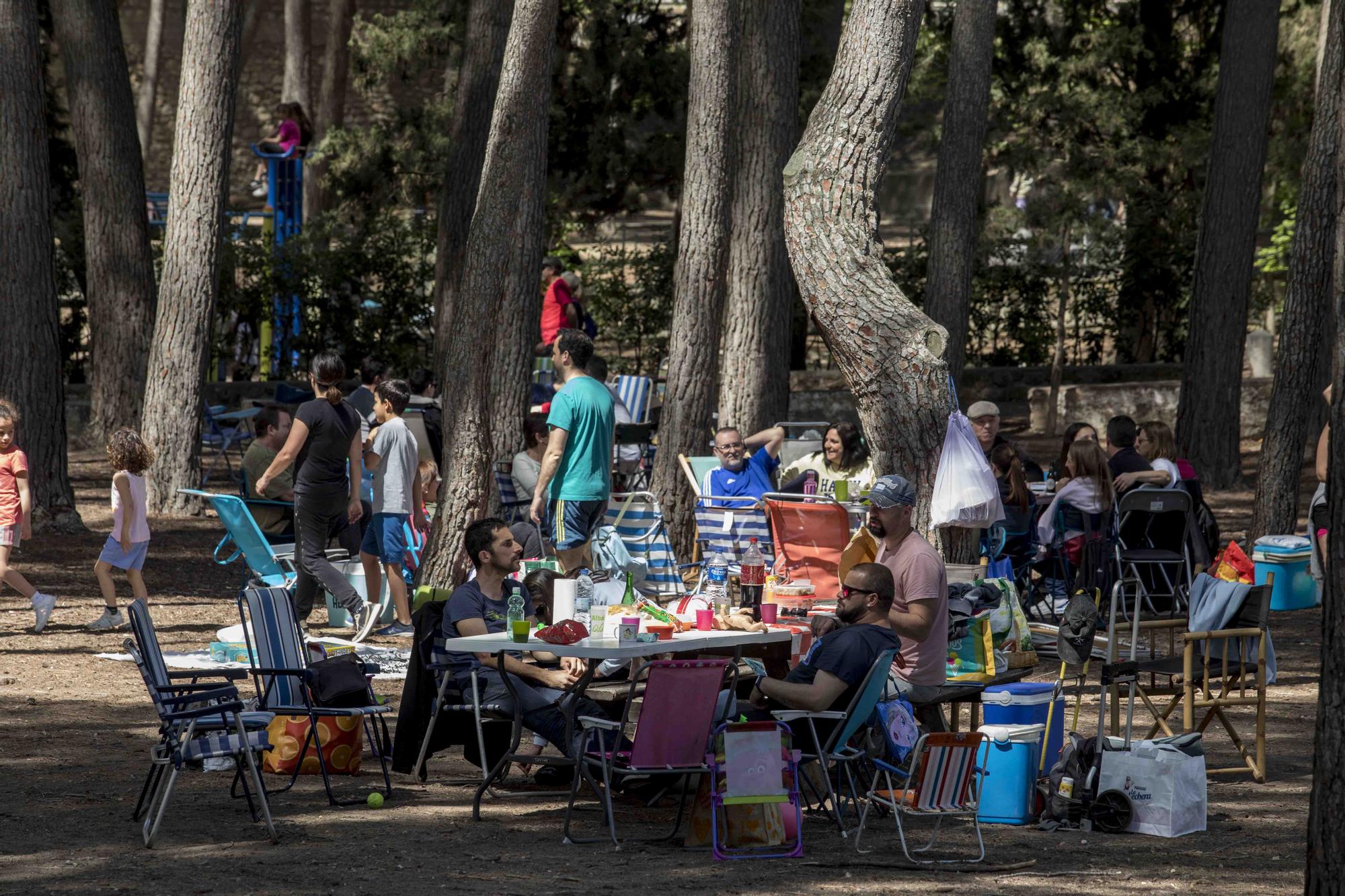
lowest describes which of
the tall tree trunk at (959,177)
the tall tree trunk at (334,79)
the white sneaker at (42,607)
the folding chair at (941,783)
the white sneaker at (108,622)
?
the white sneaker at (108,622)

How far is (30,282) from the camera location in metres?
13.7

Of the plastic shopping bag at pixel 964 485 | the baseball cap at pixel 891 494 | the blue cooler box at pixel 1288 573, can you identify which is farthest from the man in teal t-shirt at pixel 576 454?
the blue cooler box at pixel 1288 573

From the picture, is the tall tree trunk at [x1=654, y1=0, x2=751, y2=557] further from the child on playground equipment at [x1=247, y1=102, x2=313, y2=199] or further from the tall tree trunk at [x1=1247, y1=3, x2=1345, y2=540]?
the child on playground equipment at [x1=247, y1=102, x2=313, y2=199]

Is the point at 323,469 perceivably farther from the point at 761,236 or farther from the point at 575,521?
the point at 761,236

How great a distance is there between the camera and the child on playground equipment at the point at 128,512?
9.57 metres

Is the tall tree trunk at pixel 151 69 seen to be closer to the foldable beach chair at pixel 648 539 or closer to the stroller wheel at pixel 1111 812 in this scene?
the foldable beach chair at pixel 648 539

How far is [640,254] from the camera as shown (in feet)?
76.1

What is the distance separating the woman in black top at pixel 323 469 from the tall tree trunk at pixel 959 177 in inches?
323

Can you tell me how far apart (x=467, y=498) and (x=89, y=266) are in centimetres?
780

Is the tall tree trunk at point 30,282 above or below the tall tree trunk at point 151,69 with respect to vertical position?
below

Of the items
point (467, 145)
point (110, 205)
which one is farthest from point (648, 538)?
point (110, 205)

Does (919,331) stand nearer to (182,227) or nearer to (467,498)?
(467,498)

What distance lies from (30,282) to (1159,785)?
10.7 metres

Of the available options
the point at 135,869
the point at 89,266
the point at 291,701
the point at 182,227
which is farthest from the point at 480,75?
the point at 135,869
